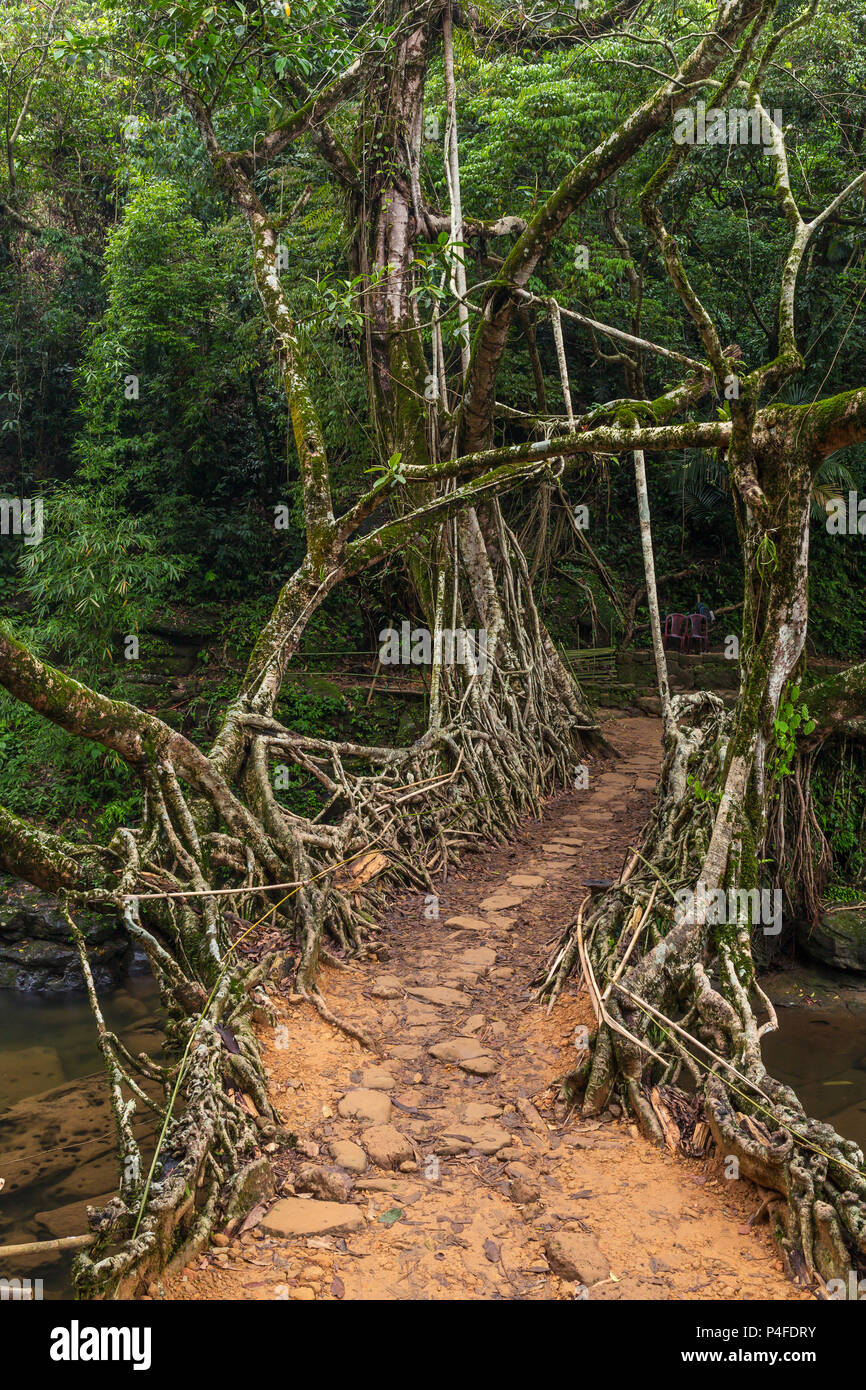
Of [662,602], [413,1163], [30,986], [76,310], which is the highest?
[76,310]

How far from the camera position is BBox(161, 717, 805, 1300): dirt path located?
2.43m

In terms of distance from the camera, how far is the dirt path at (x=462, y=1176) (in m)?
2.43

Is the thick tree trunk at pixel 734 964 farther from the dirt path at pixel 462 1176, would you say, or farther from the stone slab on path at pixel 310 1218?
the stone slab on path at pixel 310 1218

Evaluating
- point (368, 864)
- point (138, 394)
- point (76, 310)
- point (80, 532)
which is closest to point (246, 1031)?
point (368, 864)

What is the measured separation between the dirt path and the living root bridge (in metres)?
0.13

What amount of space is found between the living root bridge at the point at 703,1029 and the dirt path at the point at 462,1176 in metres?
0.13

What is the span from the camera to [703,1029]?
3.30 metres

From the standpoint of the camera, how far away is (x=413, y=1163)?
3.02 m

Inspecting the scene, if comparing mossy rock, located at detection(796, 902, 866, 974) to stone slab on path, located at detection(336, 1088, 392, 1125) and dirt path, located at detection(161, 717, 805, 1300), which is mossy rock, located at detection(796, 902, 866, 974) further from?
stone slab on path, located at detection(336, 1088, 392, 1125)

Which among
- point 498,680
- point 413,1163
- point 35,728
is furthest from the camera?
point 35,728

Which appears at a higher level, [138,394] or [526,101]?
[526,101]

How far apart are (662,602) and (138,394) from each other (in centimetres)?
687

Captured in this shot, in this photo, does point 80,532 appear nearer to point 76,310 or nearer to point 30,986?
point 30,986

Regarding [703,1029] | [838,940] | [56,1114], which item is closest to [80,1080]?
[56,1114]
